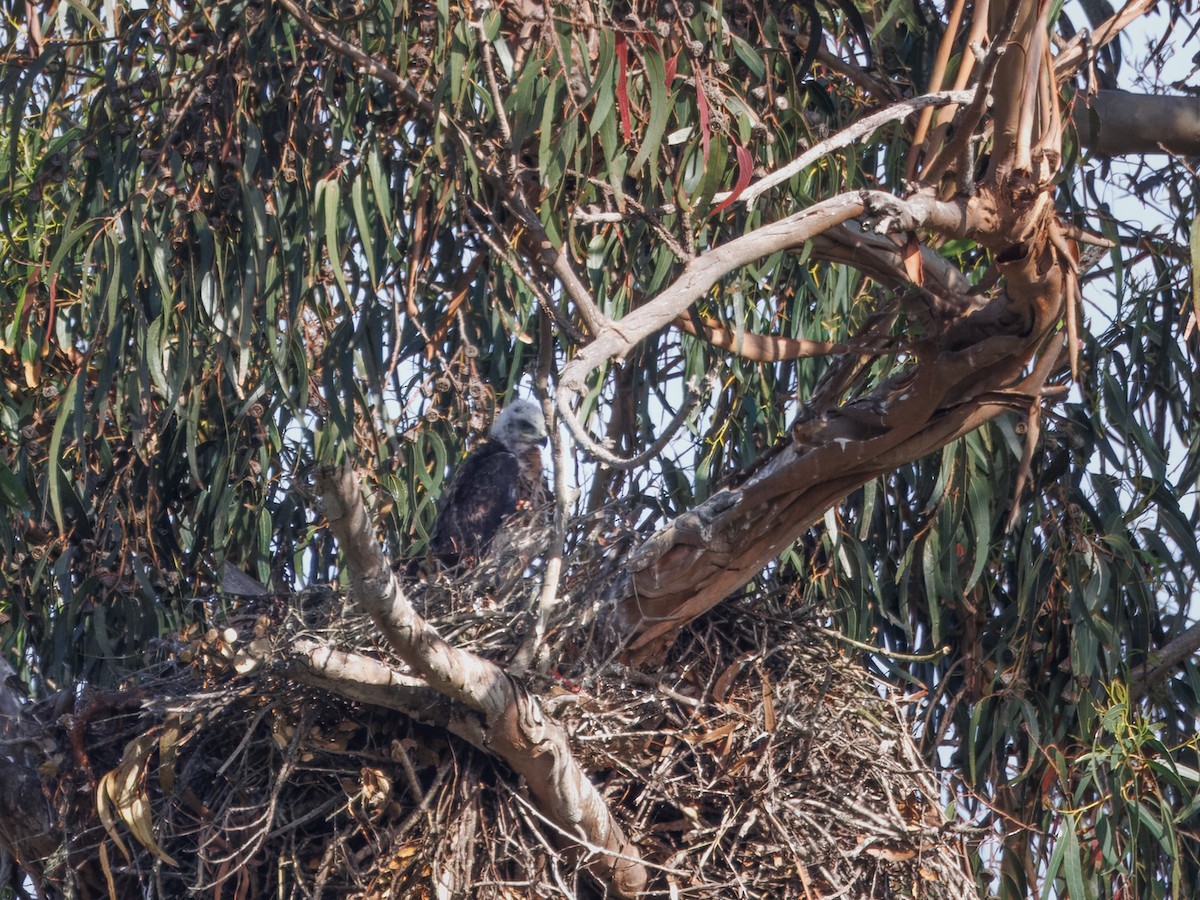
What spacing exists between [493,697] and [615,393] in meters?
1.10

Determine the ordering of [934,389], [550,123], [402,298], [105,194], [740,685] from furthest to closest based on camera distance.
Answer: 1. [402,298]
2. [105,194]
3. [740,685]
4. [550,123]
5. [934,389]

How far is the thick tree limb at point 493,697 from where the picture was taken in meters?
1.64

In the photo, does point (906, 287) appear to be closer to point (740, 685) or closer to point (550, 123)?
point (550, 123)

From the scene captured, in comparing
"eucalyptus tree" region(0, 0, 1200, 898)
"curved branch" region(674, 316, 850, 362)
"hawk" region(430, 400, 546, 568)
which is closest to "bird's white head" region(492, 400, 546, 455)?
"hawk" region(430, 400, 546, 568)

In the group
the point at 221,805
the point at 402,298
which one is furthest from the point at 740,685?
the point at 402,298

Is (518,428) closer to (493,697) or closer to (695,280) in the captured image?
(493,697)

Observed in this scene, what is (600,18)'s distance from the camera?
2326 millimetres

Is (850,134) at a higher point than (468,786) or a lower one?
higher

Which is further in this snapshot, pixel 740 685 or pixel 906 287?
pixel 740 685

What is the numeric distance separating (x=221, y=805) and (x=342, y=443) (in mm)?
853

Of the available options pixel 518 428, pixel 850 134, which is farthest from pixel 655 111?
pixel 518 428

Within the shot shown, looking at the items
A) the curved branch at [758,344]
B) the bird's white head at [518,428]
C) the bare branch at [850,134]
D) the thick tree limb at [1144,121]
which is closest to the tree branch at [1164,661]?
the thick tree limb at [1144,121]

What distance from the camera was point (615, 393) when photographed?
3.03m

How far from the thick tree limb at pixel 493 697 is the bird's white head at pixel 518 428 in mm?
2203
